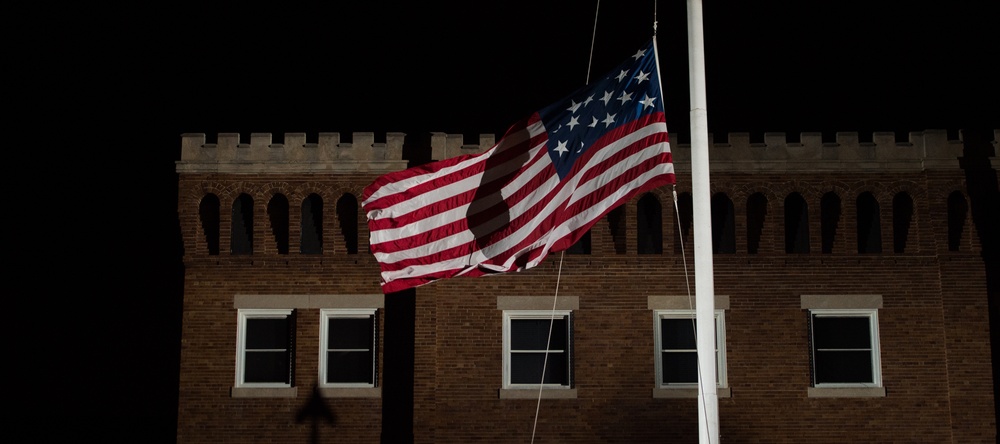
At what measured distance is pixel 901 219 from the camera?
18484 millimetres

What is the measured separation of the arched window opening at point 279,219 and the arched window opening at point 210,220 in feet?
3.39

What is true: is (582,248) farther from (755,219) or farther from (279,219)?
(279,219)

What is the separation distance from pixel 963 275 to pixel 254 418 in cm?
1285

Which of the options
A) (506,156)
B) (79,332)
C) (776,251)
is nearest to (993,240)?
(776,251)

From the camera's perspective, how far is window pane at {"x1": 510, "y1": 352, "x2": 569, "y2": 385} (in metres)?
18.3

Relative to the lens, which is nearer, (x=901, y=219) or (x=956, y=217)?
(x=956, y=217)

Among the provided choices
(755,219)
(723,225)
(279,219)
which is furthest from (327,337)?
(755,219)

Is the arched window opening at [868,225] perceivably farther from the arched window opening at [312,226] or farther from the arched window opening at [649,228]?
the arched window opening at [312,226]

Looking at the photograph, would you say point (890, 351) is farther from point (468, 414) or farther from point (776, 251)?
point (468, 414)

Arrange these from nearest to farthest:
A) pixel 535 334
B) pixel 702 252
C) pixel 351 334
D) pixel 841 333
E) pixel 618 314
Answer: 1. pixel 702 252
2. pixel 618 314
3. pixel 841 333
4. pixel 535 334
5. pixel 351 334

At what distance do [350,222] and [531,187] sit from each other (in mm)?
8665

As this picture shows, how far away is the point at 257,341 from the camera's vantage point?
1853 centimetres

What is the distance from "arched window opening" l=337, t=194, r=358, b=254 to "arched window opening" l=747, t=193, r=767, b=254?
7171 mm

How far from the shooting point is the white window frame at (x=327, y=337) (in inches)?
717
